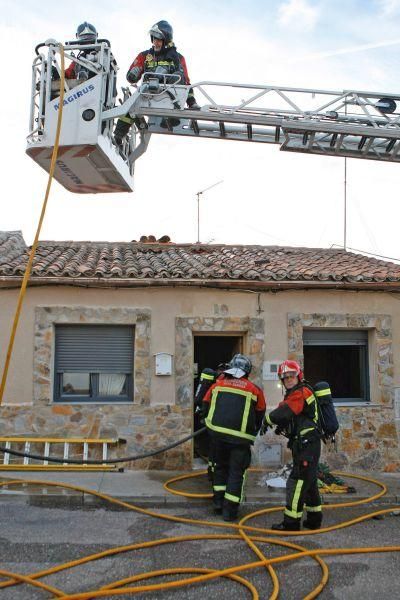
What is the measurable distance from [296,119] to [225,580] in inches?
227

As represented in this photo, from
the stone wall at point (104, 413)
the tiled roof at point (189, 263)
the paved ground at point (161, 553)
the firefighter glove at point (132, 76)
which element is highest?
the firefighter glove at point (132, 76)

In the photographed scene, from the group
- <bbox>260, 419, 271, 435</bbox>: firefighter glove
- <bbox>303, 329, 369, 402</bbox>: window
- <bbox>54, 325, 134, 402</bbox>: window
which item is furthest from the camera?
<bbox>303, 329, 369, 402</bbox>: window

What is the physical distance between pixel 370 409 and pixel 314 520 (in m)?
3.82

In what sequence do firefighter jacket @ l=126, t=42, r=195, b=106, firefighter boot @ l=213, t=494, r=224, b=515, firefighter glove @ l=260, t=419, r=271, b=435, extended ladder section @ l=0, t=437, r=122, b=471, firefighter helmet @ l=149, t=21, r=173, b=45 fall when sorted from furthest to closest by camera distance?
extended ladder section @ l=0, t=437, r=122, b=471, firefighter jacket @ l=126, t=42, r=195, b=106, firefighter helmet @ l=149, t=21, r=173, b=45, firefighter boot @ l=213, t=494, r=224, b=515, firefighter glove @ l=260, t=419, r=271, b=435

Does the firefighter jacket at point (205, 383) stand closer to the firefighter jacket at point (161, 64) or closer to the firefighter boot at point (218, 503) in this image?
the firefighter boot at point (218, 503)

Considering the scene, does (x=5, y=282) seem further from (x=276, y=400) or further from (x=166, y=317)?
(x=276, y=400)

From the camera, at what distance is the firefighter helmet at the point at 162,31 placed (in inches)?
317

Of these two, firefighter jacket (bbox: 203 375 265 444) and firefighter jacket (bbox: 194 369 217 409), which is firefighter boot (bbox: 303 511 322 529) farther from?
firefighter jacket (bbox: 194 369 217 409)

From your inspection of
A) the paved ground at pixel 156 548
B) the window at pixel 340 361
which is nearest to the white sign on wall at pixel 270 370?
the window at pixel 340 361

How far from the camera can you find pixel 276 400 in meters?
9.88

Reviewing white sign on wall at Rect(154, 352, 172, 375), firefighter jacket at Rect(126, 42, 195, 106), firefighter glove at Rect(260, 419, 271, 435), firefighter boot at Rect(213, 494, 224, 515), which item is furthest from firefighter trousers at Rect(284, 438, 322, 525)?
firefighter jacket at Rect(126, 42, 195, 106)

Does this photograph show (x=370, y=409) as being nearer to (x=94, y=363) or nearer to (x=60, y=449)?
Answer: (x=94, y=363)

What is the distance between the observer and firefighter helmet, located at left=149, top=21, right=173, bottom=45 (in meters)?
8.05

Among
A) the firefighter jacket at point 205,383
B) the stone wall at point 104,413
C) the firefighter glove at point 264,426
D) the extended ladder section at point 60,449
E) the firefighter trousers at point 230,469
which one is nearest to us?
the firefighter glove at point 264,426
